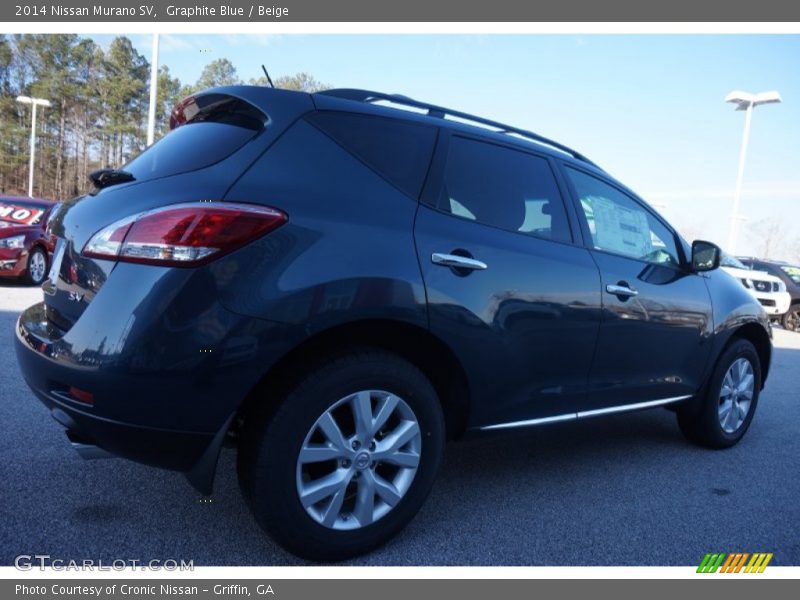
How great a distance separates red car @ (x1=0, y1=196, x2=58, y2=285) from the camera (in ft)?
30.7

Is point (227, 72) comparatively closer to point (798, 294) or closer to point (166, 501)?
point (798, 294)

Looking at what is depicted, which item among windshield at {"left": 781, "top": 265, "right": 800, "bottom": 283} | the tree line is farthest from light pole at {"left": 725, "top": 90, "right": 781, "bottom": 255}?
the tree line

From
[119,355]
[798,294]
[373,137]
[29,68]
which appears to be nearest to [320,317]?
[119,355]

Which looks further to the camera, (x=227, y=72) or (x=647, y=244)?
(x=227, y=72)

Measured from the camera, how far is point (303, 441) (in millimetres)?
2068

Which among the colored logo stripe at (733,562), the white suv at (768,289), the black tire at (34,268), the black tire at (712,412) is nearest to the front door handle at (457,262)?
the colored logo stripe at (733,562)

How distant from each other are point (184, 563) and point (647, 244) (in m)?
2.96

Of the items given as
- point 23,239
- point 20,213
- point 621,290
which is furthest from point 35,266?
point 621,290

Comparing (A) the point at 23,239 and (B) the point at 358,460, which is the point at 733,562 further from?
(A) the point at 23,239

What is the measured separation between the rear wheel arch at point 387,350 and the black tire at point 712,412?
2.16 meters

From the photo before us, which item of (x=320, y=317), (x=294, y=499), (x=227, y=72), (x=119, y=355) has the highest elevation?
(x=227, y=72)

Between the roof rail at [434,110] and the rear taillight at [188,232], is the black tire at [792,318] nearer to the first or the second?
the roof rail at [434,110]

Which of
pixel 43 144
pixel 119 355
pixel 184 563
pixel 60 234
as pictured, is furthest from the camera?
pixel 43 144

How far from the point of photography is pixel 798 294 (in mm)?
14789
